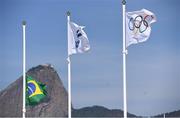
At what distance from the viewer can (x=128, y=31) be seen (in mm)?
31750

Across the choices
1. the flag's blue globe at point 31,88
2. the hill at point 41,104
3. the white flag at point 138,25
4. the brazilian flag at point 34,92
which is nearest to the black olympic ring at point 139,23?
the white flag at point 138,25

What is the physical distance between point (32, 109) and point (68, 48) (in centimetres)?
1974

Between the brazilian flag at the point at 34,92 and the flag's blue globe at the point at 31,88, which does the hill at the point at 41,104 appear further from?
the flag's blue globe at the point at 31,88

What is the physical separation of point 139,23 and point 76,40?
16.2 feet

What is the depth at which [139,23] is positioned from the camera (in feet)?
104

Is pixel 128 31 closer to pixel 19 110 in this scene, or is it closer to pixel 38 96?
pixel 38 96

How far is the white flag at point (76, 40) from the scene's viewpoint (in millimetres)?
34594

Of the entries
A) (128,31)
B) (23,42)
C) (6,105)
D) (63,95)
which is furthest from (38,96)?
(63,95)

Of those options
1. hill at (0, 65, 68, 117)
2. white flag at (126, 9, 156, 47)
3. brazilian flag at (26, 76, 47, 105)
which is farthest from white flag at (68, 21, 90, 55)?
hill at (0, 65, 68, 117)

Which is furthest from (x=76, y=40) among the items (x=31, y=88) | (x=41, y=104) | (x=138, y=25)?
(x=41, y=104)

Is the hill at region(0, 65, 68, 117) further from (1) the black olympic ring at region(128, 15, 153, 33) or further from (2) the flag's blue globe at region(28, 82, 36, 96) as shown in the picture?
(1) the black olympic ring at region(128, 15, 153, 33)

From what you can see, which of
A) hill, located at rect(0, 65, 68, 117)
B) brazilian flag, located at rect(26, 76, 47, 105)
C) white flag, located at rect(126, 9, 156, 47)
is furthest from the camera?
hill, located at rect(0, 65, 68, 117)

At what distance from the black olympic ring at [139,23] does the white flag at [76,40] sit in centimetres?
353

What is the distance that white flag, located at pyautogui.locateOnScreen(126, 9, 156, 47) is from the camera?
31219 millimetres
